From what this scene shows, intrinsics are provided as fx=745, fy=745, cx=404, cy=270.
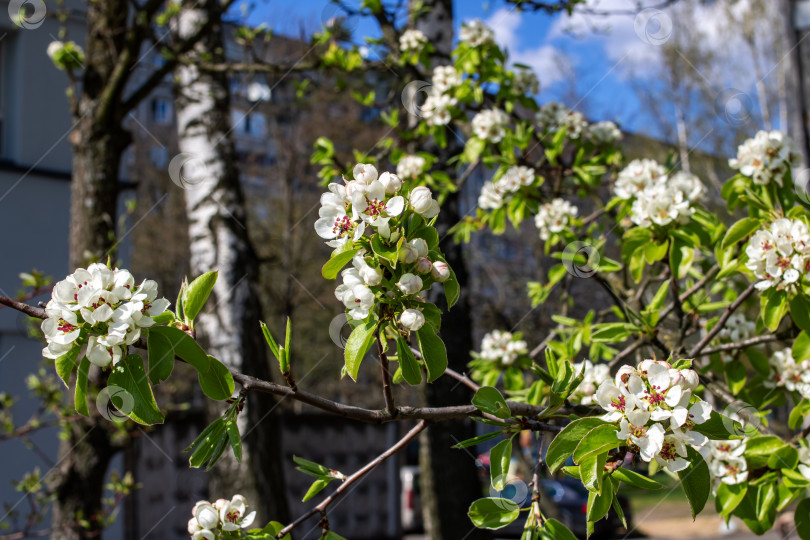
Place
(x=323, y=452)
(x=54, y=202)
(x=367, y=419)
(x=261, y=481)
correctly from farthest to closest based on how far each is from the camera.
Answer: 1. (x=323, y=452)
2. (x=54, y=202)
3. (x=261, y=481)
4. (x=367, y=419)

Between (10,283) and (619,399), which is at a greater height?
(10,283)

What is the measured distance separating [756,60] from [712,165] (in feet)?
8.58

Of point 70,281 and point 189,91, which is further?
point 189,91

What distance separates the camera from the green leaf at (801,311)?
1.87 metres

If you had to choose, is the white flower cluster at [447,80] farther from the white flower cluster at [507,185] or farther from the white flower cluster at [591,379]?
the white flower cluster at [591,379]

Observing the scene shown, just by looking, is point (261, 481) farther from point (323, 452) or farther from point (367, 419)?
point (323, 452)

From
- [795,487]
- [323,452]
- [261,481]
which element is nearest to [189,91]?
[261,481]

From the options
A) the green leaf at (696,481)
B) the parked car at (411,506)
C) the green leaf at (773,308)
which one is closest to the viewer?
the green leaf at (696,481)

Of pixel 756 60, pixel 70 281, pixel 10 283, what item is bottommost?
pixel 70 281

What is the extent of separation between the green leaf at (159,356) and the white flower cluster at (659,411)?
753 mm

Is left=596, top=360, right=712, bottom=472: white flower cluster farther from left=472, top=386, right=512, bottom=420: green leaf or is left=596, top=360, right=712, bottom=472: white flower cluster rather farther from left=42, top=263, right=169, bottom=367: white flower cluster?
left=42, top=263, right=169, bottom=367: white flower cluster

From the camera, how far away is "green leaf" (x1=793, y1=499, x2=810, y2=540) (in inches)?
72.6

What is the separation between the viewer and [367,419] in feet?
4.71

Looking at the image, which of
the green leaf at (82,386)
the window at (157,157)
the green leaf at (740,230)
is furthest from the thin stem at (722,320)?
the window at (157,157)
